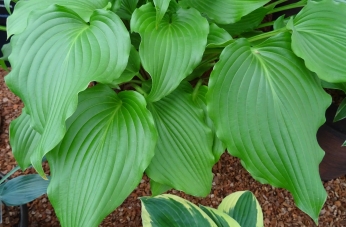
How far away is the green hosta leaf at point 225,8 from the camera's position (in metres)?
0.94

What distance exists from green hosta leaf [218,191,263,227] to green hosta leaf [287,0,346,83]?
15.7 inches

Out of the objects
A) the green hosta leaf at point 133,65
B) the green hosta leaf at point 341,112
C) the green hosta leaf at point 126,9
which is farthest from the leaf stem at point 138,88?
the green hosta leaf at point 341,112

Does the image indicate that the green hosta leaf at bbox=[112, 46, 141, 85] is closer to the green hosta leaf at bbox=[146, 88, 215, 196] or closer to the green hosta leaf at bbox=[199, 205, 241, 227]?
the green hosta leaf at bbox=[146, 88, 215, 196]

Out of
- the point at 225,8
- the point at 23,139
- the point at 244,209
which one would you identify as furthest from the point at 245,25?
the point at 23,139

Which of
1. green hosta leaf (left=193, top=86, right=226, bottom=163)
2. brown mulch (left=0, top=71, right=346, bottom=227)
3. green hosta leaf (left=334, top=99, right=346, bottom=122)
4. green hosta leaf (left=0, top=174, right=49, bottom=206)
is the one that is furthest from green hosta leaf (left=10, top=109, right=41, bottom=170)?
green hosta leaf (left=334, top=99, right=346, bottom=122)

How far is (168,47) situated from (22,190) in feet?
1.76

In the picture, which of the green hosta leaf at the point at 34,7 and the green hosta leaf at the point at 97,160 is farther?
the green hosta leaf at the point at 34,7

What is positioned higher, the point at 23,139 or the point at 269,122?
the point at 269,122

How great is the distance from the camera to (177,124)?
94 cm

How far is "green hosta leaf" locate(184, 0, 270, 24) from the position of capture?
94 centimetres

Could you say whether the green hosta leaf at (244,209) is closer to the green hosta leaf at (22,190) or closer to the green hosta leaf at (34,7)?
the green hosta leaf at (22,190)

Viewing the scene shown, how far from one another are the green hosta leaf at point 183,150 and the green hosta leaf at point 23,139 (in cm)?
31

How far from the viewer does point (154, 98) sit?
808 mm

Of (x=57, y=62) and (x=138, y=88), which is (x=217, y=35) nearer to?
(x=138, y=88)
